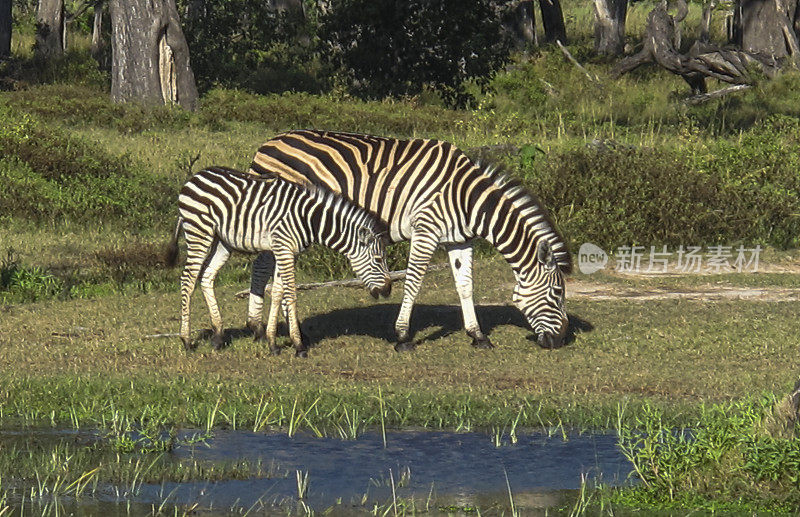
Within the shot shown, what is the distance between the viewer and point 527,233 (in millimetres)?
13344

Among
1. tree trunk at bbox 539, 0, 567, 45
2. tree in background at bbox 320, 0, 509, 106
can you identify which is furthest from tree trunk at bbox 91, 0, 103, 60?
tree trunk at bbox 539, 0, 567, 45

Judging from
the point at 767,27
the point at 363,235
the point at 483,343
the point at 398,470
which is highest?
the point at 767,27

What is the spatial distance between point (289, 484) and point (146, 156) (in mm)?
16489

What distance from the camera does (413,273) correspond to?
13539 millimetres

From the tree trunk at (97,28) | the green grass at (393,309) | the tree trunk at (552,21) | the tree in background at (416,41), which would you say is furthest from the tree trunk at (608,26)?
the tree trunk at (97,28)

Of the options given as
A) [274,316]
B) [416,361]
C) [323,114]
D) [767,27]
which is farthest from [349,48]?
[416,361]

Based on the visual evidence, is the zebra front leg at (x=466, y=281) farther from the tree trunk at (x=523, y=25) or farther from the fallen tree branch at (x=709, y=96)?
the tree trunk at (x=523, y=25)

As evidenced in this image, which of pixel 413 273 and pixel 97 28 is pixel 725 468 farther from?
pixel 97 28

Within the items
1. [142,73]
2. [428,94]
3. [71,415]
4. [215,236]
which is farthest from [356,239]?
[428,94]

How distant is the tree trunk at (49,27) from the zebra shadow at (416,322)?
22.1m

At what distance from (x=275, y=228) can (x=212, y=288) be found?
1.00 m

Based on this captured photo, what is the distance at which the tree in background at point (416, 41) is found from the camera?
30.2m

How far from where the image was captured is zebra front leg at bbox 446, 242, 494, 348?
1359 centimetres

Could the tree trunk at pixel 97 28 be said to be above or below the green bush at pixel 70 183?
above
